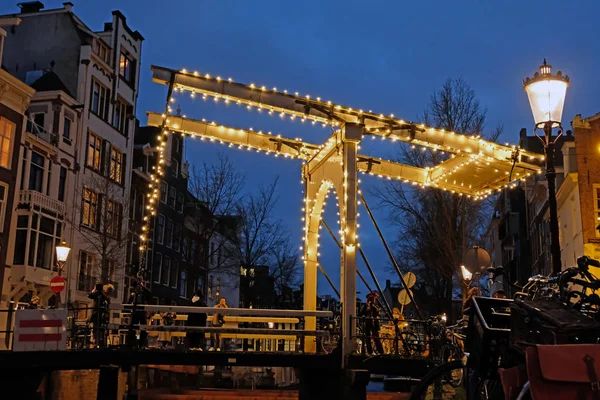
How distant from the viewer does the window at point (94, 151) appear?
33.5 meters

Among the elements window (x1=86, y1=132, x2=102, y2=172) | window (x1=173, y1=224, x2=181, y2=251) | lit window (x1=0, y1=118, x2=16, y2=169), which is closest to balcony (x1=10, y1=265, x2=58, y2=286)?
lit window (x1=0, y1=118, x2=16, y2=169)

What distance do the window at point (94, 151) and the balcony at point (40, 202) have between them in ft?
11.8

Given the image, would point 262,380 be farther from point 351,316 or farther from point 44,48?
point 44,48

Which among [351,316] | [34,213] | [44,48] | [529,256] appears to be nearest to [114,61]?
[44,48]

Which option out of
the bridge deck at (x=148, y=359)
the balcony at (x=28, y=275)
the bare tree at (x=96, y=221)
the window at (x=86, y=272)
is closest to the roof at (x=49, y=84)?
the bare tree at (x=96, y=221)

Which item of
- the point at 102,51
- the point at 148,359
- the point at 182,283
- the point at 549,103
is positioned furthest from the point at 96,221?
the point at 549,103

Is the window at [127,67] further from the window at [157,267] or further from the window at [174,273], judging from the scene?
the window at [174,273]

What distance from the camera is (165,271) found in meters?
42.5

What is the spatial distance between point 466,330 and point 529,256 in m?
46.4

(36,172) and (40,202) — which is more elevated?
(36,172)

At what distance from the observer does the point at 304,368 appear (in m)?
13.6

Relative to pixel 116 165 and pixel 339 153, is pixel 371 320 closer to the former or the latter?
pixel 339 153

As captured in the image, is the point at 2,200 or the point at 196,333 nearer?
the point at 196,333

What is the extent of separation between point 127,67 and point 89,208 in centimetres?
911
